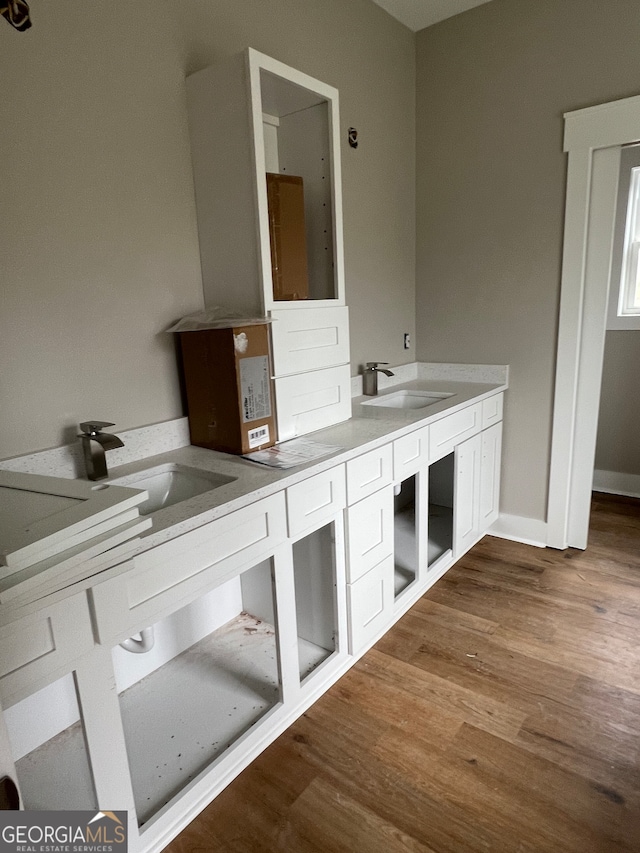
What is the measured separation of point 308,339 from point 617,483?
111 inches

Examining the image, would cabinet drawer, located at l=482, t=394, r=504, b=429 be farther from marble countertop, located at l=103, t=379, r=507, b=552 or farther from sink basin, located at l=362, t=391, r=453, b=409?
sink basin, located at l=362, t=391, r=453, b=409

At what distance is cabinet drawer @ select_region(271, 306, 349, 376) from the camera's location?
1825mm

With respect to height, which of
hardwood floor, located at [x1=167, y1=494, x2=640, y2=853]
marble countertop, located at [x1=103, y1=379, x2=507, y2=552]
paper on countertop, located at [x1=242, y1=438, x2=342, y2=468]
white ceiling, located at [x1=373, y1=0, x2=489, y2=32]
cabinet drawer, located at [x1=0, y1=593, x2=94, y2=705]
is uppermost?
white ceiling, located at [x1=373, y1=0, x2=489, y2=32]

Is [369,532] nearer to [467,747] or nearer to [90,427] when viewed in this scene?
[467,747]

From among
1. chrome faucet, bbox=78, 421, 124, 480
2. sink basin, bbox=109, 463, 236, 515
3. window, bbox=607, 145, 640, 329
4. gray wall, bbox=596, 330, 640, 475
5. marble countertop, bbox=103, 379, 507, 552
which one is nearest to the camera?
marble countertop, bbox=103, 379, 507, 552

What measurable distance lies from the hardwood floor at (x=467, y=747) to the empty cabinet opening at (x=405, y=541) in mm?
147

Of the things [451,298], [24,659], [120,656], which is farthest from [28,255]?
[451,298]

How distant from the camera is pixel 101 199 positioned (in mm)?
1605

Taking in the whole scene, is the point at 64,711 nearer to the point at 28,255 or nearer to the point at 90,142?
the point at 28,255

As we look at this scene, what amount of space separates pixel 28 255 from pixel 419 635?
1943 millimetres

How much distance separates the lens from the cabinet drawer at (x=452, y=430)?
2301mm

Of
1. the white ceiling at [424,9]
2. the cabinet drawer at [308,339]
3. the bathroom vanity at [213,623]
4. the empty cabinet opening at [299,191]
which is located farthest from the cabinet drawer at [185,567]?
the white ceiling at [424,9]

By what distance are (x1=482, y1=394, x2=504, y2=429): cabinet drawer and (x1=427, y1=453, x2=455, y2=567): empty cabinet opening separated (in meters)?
0.26

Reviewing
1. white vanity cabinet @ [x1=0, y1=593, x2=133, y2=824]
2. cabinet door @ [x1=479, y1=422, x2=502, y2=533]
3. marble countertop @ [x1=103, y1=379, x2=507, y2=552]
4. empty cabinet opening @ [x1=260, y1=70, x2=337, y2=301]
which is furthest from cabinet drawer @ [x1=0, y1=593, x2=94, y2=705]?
cabinet door @ [x1=479, y1=422, x2=502, y2=533]
